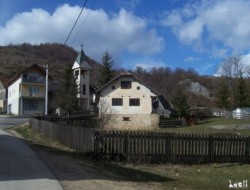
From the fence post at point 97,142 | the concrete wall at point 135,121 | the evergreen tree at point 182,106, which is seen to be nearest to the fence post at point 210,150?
the fence post at point 97,142

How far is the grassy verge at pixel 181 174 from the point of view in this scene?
45.1 feet

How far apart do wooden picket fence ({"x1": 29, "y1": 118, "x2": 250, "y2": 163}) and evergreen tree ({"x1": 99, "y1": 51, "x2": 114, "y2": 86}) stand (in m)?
62.4

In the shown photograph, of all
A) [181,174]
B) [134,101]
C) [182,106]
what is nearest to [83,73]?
[134,101]

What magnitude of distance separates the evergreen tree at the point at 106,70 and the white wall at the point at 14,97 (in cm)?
1682

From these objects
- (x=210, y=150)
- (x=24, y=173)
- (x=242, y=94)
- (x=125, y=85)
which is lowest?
(x=24, y=173)

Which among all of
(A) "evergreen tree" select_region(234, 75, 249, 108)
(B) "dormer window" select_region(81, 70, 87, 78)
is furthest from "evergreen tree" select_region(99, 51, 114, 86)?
(A) "evergreen tree" select_region(234, 75, 249, 108)

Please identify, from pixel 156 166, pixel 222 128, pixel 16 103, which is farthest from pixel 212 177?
pixel 16 103

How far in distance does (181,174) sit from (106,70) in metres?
68.5

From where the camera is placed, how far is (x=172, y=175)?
1639cm

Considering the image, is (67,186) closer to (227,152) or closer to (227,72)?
(227,152)

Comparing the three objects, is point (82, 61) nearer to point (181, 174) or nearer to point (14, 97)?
point (14, 97)

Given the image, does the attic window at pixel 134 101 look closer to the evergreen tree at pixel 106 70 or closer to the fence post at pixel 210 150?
the evergreen tree at pixel 106 70

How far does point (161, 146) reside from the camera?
19.6 m

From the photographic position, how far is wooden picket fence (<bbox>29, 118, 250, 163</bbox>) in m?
19.1
